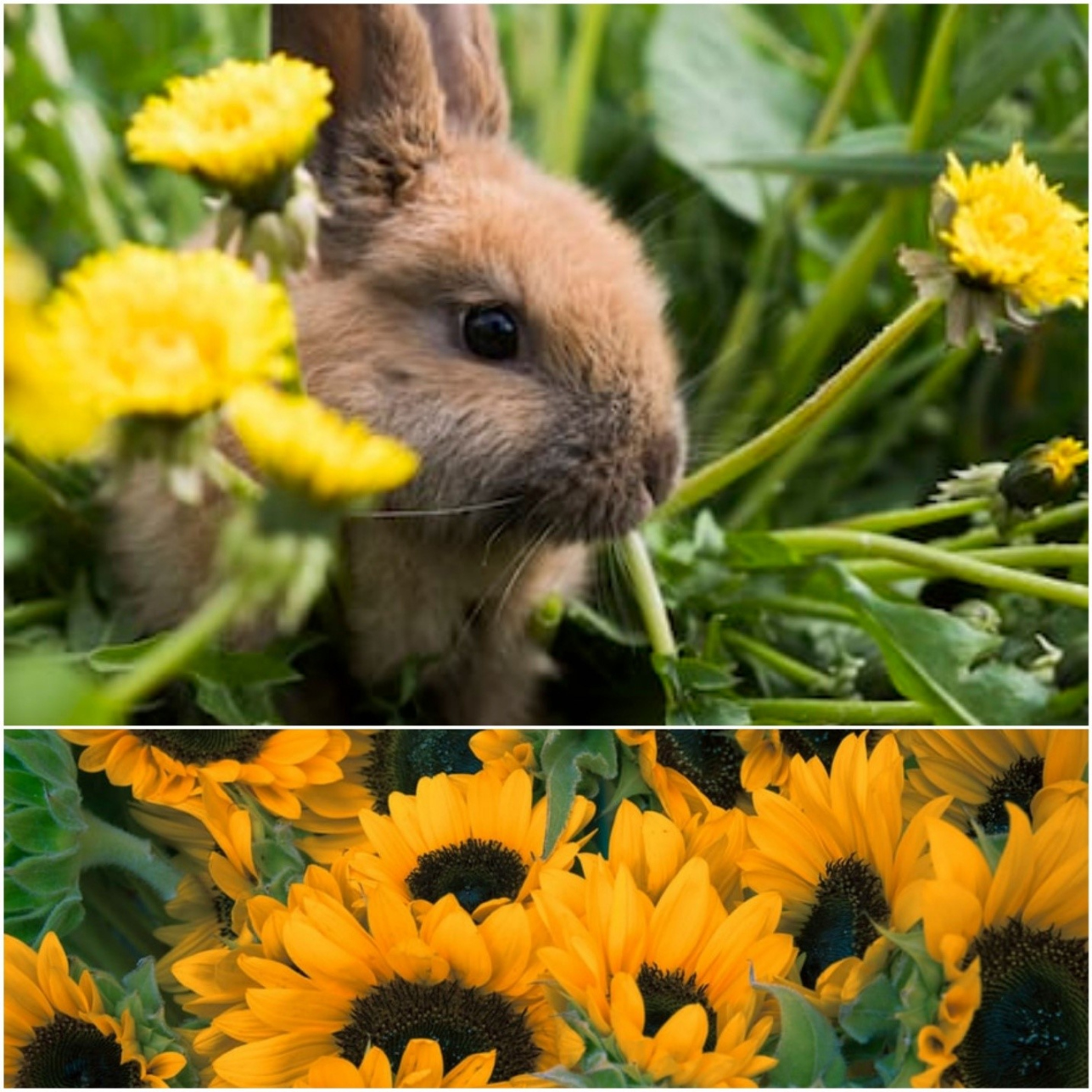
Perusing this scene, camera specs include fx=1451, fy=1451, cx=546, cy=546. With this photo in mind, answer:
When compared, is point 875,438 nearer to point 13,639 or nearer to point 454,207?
point 454,207

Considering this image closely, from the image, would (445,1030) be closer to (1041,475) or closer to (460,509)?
(460,509)

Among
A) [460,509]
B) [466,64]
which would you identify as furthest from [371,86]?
[460,509]

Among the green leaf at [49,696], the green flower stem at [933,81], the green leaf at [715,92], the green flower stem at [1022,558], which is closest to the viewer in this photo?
the green leaf at [49,696]

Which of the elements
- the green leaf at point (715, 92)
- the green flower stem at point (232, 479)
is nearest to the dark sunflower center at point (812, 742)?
the green flower stem at point (232, 479)

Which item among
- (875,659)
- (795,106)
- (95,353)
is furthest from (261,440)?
(795,106)

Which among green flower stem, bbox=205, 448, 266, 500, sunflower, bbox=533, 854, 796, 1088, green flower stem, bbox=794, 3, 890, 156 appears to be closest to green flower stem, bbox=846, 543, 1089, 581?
sunflower, bbox=533, 854, 796, 1088

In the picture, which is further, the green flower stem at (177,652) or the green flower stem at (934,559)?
the green flower stem at (934,559)

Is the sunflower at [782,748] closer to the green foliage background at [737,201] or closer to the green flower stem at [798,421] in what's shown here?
the green foliage background at [737,201]

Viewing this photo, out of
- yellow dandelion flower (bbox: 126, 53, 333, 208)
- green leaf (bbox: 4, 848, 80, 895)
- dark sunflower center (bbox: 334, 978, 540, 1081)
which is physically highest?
yellow dandelion flower (bbox: 126, 53, 333, 208)

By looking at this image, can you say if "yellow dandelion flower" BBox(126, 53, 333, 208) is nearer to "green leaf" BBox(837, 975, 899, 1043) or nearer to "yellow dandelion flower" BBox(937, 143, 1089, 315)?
"yellow dandelion flower" BBox(937, 143, 1089, 315)
